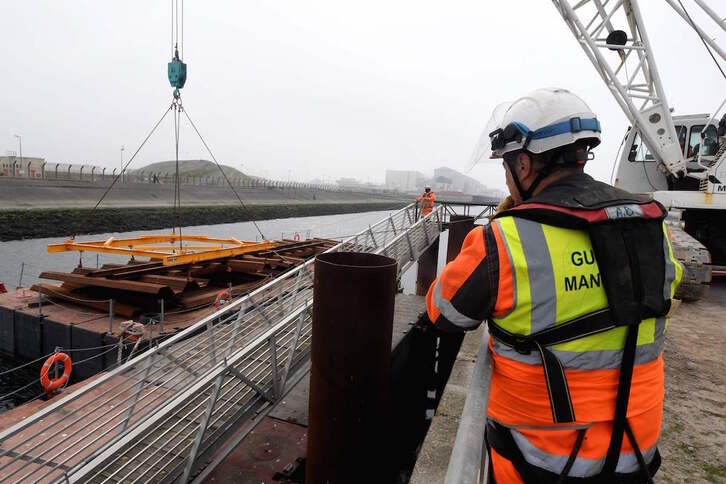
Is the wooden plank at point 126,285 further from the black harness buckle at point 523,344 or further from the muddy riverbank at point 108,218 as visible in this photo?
the black harness buckle at point 523,344

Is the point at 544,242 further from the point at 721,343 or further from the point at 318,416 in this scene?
the point at 721,343

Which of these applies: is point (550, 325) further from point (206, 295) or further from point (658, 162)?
point (658, 162)

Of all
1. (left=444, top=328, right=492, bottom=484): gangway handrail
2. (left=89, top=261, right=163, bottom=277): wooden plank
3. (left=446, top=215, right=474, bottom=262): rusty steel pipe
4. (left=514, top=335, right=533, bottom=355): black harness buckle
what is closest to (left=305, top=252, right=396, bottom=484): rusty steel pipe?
(left=444, top=328, right=492, bottom=484): gangway handrail

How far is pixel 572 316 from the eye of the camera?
1.75 meters

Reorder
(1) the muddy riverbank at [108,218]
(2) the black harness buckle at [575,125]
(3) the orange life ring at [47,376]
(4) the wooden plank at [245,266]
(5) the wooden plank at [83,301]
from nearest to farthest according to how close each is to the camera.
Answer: (2) the black harness buckle at [575,125], (3) the orange life ring at [47,376], (5) the wooden plank at [83,301], (4) the wooden plank at [245,266], (1) the muddy riverbank at [108,218]

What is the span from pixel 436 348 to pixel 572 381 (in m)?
9.95

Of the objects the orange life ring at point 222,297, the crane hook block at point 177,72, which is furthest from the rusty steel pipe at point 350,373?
the crane hook block at point 177,72

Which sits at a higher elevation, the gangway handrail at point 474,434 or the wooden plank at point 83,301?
the gangway handrail at point 474,434

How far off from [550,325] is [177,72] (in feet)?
38.4

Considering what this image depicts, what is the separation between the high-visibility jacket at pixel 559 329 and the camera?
1.74 metres

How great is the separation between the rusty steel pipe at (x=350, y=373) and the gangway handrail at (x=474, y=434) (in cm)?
180

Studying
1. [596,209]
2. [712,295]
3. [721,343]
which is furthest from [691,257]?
[596,209]

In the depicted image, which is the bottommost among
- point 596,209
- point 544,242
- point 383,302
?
point 383,302

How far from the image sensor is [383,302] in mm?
4020
